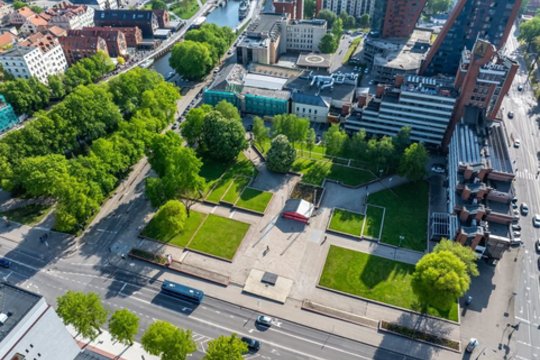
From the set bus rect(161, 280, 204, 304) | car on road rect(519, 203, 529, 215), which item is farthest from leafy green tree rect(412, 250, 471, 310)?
bus rect(161, 280, 204, 304)

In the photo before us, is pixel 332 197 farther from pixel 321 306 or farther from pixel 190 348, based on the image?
pixel 190 348

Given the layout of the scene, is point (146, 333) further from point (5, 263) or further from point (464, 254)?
point (464, 254)

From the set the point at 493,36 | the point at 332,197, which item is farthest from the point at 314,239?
the point at 493,36

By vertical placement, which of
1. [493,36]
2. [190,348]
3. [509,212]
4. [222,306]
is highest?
[493,36]

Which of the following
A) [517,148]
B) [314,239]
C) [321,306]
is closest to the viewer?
[321,306]

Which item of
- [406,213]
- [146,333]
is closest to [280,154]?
[406,213]

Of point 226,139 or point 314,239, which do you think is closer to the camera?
point 314,239

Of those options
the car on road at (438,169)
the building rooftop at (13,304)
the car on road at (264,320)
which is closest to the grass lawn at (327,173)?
the car on road at (438,169)
